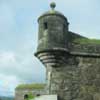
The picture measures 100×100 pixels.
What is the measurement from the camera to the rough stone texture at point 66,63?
12.0 m

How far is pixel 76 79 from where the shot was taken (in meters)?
12.1

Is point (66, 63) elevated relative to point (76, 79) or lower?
elevated

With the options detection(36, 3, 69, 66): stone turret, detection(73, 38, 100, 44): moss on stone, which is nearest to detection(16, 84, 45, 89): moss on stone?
detection(73, 38, 100, 44): moss on stone

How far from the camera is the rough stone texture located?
471 inches

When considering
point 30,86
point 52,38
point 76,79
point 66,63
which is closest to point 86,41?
Answer: point 66,63

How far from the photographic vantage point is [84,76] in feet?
39.9

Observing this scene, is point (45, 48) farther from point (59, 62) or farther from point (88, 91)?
point (88, 91)

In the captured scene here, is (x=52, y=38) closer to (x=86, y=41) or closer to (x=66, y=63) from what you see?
(x=66, y=63)

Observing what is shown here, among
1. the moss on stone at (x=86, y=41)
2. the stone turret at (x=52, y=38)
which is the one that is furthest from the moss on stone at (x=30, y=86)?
the stone turret at (x=52, y=38)

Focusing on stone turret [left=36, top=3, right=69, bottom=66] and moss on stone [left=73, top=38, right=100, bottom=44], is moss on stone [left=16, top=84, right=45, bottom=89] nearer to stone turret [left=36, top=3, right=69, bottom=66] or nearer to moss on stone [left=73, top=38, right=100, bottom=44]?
moss on stone [left=73, top=38, right=100, bottom=44]

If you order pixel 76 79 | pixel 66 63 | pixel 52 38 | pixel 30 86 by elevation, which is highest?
pixel 30 86

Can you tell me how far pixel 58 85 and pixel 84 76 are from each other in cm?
122

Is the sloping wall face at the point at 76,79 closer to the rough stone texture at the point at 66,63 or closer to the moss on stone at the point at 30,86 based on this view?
the rough stone texture at the point at 66,63

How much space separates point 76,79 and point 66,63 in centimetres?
82
